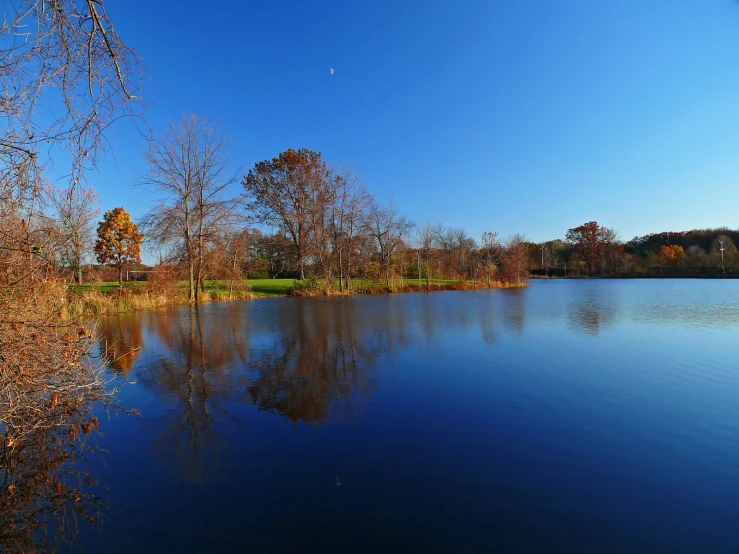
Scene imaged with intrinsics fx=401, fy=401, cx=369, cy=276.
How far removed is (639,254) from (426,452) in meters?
82.8

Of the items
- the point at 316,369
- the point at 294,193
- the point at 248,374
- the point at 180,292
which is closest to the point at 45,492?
the point at 248,374

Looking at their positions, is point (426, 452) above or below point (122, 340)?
below

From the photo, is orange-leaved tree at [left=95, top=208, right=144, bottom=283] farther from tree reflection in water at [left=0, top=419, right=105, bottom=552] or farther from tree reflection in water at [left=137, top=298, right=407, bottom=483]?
tree reflection in water at [left=0, top=419, right=105, bottom=552]

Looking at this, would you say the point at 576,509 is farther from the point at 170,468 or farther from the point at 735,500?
the point at 170,468

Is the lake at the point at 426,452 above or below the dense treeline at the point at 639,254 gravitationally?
below

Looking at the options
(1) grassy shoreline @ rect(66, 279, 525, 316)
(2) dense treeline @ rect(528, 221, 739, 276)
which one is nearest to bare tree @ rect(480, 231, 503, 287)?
(1) grassy shoreline @ rect(66, 279, 525, 316)

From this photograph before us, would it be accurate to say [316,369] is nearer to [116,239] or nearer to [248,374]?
[248,374]

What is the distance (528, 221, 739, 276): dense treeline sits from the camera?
190 feet

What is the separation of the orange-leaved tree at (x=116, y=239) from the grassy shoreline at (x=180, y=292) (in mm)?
12336

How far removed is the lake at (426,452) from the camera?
2.97 m

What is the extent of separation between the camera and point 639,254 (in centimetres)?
7169

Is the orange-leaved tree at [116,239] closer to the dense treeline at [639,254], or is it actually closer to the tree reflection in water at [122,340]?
the tree reflection in water at [122,340]

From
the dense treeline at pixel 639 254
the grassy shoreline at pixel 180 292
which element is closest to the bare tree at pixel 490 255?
the grassy shoreline at pixel 180 292

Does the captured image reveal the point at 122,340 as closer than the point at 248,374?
No
